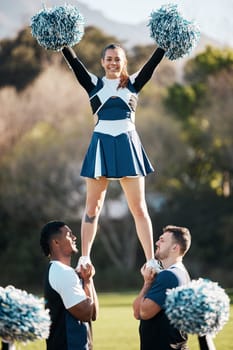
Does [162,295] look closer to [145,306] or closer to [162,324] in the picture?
[145,306]

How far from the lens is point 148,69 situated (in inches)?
209

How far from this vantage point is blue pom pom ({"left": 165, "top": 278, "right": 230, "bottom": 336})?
167 inches

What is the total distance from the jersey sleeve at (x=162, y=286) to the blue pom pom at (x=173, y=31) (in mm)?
1328

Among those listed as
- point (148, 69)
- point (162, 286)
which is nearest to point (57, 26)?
point (148, 69)

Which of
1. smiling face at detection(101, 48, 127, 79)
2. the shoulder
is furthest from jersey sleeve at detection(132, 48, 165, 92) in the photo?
the shoulder

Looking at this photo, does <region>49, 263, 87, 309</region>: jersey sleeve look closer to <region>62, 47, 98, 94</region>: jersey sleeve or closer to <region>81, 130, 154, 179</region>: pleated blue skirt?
<region>81, 130, 154, 179</region>: pleated blue skirt

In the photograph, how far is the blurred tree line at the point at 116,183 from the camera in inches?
843

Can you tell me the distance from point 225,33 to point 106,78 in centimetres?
1685

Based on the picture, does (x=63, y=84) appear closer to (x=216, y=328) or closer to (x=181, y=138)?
(x=181, y=138)

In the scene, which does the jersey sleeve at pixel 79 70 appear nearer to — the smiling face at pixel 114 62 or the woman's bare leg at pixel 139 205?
the smiling face at pixel 114 62

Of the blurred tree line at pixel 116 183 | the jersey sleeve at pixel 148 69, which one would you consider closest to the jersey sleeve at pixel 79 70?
the jersey sleeve at pixel 148 69

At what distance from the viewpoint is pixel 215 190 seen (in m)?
21.8

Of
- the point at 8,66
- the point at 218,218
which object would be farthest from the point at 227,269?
the point at 8,66

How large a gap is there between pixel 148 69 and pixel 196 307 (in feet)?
5.40
